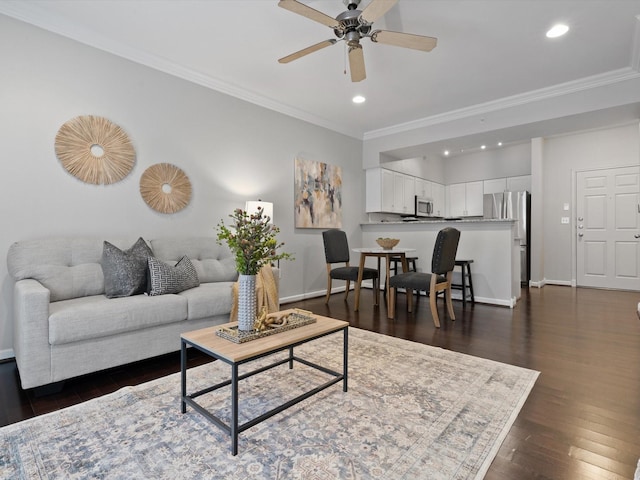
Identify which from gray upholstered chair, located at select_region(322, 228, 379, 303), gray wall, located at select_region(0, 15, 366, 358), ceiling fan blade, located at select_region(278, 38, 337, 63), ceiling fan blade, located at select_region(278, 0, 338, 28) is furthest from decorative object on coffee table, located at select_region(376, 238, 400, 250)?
ceiling fan blade, located at select_region(278, 0, 338, 28)

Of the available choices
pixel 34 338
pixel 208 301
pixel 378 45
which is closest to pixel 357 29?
pixel 378 45

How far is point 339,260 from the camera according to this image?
473cm

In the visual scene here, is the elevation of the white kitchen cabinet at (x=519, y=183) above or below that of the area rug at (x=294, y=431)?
above

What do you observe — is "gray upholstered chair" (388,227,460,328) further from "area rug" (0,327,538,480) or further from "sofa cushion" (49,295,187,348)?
"sofa cushion" (49,295,187,348)

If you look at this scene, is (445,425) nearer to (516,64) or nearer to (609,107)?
(516,64)

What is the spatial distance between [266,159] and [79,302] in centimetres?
271

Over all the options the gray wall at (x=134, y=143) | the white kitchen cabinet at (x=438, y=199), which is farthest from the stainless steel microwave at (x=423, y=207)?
the gray wall at (x=134, y=143)

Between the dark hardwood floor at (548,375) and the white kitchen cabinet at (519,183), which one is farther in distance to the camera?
the white kitchen cabinet at (519,183)

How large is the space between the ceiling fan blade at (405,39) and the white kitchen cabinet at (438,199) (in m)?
5.25

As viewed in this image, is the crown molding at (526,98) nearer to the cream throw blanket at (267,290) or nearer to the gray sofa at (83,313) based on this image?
the cream throw blanket at (267,290)

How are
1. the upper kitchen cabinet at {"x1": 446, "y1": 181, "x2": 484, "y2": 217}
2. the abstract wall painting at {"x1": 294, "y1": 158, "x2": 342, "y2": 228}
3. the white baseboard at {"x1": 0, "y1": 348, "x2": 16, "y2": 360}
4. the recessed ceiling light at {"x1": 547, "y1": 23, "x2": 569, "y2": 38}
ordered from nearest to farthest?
the white baseboard at {"x1": 0, "y1": 348, "x2": 16, "y2": 360} → the recessed ceiling light at {"x1": 547, "y1": 23, "x2": 569, "y2": 38} → the abstract wall painting at {"x1": 294, "y1": 158, "x2": 342, "y2": 228} → the upper kitchen cabinet at {"x1": 446, "y1": 181, "x2": 484, "y2": 217}

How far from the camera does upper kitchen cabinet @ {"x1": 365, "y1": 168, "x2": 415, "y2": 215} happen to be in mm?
5805

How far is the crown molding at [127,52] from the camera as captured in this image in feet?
8.40

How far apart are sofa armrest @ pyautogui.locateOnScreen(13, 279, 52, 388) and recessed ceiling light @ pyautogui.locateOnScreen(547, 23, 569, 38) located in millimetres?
4158
